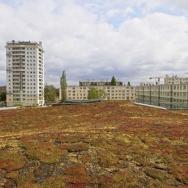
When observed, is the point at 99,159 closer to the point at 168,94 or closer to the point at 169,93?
the point at 169,93

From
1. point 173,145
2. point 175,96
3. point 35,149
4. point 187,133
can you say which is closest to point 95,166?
point 35,149

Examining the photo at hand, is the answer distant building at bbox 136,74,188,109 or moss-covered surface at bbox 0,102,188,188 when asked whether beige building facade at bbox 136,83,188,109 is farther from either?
moss-covered surface at bbox 0,102,188,188

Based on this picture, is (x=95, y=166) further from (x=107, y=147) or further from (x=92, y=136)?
(x=92, y=136)

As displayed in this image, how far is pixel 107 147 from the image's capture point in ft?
77.2

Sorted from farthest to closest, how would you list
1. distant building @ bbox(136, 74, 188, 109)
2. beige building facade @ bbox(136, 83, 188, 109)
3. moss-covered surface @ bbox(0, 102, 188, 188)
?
distant building @ bbox(136, 74, 188, 109) < beige building facade @ bbox(136, 83, 188, 109) < moss-covered surface @ bbox(0, 102, 188, 188)

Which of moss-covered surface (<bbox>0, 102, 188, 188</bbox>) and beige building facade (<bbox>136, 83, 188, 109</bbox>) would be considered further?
beige building facade (<bbox>136, 83, 188, 109</bbox>)

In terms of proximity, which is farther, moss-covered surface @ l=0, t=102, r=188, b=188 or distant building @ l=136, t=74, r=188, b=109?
distant building @ l=136, t=74, r=188, b=109

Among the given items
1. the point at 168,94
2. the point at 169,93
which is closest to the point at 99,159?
the point at 169,93

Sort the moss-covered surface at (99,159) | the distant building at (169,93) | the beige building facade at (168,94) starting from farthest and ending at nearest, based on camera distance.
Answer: the distant building at (169,93) < the beige building facade at (168,94) < the moss-covered surface at (99,159)

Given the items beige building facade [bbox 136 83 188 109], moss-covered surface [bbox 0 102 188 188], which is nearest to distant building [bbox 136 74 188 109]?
beige building facade [bbox 136 83 188 109]

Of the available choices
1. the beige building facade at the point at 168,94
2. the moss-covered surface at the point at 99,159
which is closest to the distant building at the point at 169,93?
the beige building facade at the point at 168,94

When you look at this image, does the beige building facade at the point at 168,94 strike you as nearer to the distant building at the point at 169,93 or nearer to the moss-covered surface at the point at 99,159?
the distant building at the point at 169,93

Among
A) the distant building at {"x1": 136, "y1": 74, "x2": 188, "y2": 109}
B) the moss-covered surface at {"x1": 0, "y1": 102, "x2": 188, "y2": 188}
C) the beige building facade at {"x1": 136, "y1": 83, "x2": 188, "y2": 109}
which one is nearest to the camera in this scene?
the moss-covered surface at {"x1": 0, "y1": 102, "x2": 188, "y2": 188}

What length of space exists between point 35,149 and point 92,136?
521cm
